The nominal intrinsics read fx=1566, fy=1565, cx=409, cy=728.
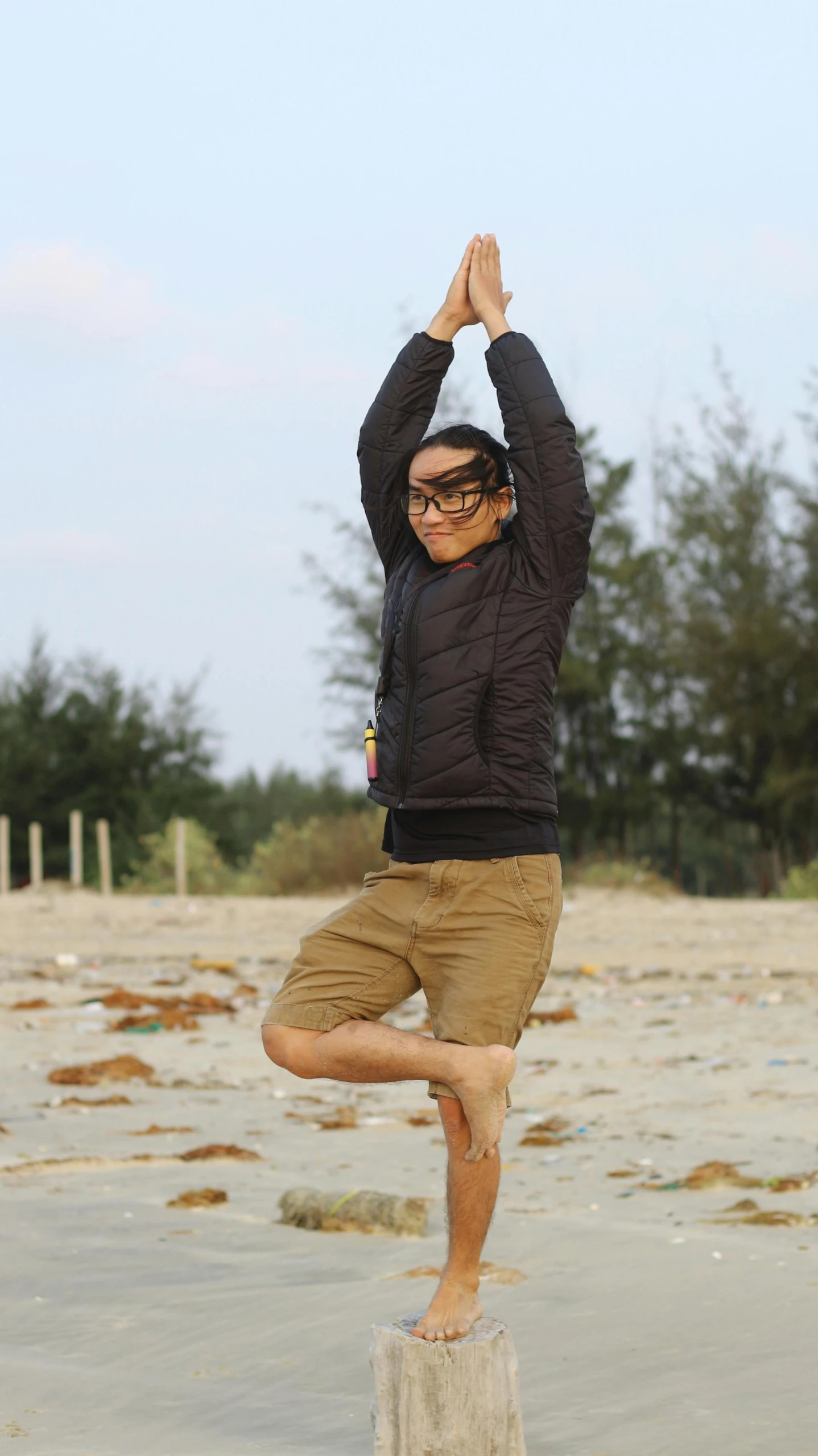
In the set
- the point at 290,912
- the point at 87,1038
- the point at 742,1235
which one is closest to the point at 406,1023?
the point at 87,1038

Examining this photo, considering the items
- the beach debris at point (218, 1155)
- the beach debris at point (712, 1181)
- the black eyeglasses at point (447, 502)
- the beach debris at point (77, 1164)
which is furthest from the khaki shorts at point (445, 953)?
the beach debris at point (218, 1155)

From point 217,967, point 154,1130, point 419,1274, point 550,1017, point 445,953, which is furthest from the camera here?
point 217,967

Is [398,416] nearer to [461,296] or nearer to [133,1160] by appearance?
[461,296]

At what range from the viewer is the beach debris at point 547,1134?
7.59 meters

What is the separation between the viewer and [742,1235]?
18.0 feet

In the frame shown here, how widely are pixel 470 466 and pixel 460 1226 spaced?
67.5 inches

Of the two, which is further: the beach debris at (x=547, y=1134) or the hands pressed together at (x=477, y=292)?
the beach debris at (x=547, y=1134)

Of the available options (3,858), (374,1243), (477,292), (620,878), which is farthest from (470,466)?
(3,858)

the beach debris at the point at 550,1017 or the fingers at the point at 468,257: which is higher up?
the fingers at the point at 468,257

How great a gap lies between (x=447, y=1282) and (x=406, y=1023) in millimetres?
8156

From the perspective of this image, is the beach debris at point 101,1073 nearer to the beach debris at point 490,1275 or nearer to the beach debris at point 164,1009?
the beach debris at point 164,1009

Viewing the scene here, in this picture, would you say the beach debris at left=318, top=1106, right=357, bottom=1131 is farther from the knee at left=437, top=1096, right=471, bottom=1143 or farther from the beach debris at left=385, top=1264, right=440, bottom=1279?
the knee at left=437, top=1096, right=471, bottom=1143

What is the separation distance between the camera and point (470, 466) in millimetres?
3643

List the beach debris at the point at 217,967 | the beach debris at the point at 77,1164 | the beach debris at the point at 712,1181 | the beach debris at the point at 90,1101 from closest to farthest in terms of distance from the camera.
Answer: the beach debris at the point at 712,1181 < the beach debris at the point at 77,1164 < the beach debris at the point at 90,1101 < the beach debris at the point at 217,967
